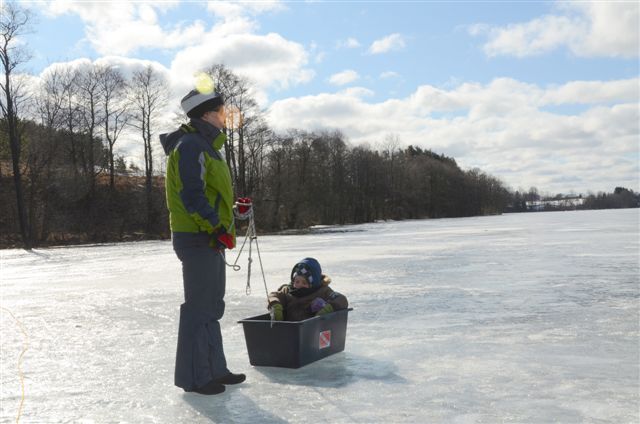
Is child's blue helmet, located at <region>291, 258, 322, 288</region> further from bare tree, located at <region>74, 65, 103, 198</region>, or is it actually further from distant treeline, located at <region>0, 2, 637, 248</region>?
bare tree, located at <region>74, 65, 103, 198</region>

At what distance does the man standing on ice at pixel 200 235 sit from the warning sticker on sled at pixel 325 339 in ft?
2.63

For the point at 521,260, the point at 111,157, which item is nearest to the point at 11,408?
the point at 521,260

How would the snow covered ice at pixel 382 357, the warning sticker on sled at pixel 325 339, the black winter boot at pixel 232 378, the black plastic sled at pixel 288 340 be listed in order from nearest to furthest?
the snow covered ice at pixel 382 357, the black winter boot at pixel 232 378, the black plastic sled at pixel 288 340, the warning sticker on sled at pixel 325 339

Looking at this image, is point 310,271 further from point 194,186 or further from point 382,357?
point 194,186

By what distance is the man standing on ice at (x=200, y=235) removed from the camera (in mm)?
3268

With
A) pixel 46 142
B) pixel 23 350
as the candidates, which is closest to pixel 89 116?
pixel 46 142

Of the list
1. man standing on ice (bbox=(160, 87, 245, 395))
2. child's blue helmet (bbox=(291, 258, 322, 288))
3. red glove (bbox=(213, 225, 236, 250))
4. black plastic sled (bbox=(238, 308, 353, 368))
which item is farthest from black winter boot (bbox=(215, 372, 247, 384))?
child's blue helmet (bbox=(291, 258, 322, 288))

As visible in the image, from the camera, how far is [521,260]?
1105 cm

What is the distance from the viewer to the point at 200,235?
10.9 ft

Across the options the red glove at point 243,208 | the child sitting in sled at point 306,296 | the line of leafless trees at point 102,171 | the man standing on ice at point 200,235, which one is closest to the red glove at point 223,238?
the man standing on ice at point 200,235

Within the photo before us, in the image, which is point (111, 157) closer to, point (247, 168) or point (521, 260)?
point (247, 168)

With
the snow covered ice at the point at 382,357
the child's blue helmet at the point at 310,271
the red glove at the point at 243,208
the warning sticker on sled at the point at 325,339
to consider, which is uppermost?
the red glove at the point at 243,208

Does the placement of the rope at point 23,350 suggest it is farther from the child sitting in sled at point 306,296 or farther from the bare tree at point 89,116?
the bare tree at point 89,116

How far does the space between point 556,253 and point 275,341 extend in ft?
33.2
